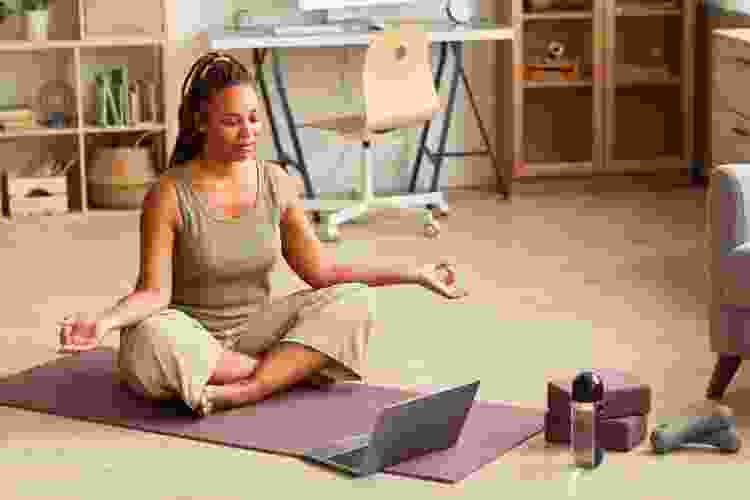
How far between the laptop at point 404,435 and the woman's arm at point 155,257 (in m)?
0.57

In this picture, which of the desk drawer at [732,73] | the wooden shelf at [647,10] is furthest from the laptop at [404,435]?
the wooden shelf at [647,10]

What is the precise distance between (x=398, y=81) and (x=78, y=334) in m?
2.89

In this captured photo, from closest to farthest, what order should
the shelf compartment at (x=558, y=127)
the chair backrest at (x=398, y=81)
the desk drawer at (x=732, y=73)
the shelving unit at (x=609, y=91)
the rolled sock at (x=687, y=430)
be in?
1. the rolled sock at (x=687, y=430)
2. the desk drawer at (x=732, y=73)
3. the chair backrest at (x=398, y=81)
4. the shelving unit at (x=609, y=91)
5. the shelf compartment at (x=558, y=127)

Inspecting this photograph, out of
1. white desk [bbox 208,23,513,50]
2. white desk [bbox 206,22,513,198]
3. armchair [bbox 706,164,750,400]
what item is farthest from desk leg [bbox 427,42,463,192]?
armchair [bbox 706,164,750,400]

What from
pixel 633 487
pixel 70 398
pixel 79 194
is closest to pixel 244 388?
pixel 70 398

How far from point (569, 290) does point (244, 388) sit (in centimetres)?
166

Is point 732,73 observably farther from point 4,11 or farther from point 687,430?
point 4,11

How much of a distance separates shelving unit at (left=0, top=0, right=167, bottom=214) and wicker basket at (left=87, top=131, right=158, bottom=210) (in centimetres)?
6

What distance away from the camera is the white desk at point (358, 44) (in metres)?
6.68

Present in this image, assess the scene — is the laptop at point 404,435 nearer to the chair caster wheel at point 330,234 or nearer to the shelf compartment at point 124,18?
the chair caster wheel at point 330,234

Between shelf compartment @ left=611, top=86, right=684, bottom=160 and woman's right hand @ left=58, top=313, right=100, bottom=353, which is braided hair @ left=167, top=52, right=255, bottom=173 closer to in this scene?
woman's right hand @ left=58, top=313, right=100, bottom=353

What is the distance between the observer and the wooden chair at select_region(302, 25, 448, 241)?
250 inches

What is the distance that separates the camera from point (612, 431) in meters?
3.77

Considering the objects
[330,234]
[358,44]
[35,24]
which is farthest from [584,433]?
[35,24]
